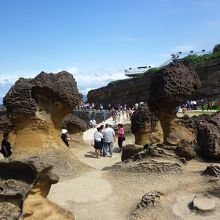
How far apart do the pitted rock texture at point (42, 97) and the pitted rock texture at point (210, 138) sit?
3869mm

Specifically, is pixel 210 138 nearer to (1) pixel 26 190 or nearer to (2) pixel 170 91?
(2) pixel 170 91

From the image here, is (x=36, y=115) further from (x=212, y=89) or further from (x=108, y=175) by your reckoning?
(x=212, y=89)

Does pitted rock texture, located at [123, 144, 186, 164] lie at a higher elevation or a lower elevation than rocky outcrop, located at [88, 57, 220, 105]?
lower

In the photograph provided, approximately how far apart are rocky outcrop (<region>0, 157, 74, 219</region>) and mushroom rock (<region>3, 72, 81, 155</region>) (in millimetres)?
6208

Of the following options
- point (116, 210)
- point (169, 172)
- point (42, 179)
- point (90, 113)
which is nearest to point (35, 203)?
point (42, 179)

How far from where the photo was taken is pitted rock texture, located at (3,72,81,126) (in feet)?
44.0

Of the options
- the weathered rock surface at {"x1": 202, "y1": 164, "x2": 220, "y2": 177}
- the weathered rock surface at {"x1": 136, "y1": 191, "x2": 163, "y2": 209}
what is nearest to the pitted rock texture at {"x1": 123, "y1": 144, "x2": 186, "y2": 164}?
the weathered rock surface at {"x1": 202, "y1": 164, "x2": 220, "y2": 177}

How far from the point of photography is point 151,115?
18.6 metres

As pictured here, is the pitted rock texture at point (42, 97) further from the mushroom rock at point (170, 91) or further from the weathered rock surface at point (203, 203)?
the weathered rock surface at point (203, 203)

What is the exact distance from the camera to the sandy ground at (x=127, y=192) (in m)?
8.89

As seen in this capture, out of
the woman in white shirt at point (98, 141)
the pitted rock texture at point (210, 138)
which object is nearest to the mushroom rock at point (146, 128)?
the woman in white shirt at point (98, 141)

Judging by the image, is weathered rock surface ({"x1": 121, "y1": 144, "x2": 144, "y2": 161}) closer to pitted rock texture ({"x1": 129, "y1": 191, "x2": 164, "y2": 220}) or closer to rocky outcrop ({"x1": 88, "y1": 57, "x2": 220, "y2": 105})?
pitted rock texture ({"x1": 129, "y1": 191, "x2": 164, "y2": 220})

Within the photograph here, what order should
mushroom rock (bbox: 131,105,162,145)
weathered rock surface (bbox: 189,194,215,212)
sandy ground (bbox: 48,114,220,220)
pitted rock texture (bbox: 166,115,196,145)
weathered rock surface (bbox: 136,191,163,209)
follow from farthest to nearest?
mushroom rock (bbox: 131,105,162,145) → pitted rock texture (bbox: 166,115,196,145) → weathered rock surface (bbox: 136,191,163,209) → sandy ground (bbox: 48,114,220,220) → weathered rock surface (bbox: 189,194,215,212)

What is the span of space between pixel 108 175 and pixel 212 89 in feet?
107
